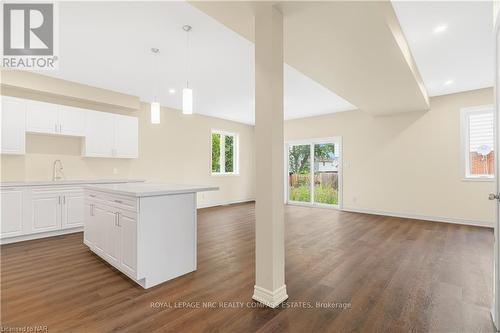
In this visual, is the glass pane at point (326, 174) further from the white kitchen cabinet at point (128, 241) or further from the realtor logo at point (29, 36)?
the realtor logo at point (29, 36)

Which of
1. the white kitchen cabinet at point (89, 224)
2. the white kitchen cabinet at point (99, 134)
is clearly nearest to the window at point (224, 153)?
the white kitchen cabinet at point (99, 134)

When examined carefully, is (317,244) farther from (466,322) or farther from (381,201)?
(381,201)

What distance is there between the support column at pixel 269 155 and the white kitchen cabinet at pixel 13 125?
4271 mm

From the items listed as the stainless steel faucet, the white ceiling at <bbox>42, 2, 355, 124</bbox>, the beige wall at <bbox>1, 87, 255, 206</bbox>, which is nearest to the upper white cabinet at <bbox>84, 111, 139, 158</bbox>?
the beige wall at <bbox>1, 87, 255, 206</bbox>

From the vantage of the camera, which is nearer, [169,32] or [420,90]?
[169,32]

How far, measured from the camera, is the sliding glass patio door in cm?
695

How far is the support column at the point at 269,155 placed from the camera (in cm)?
205

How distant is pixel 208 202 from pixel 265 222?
530cm

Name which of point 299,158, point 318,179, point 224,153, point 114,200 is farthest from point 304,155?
point 114,200

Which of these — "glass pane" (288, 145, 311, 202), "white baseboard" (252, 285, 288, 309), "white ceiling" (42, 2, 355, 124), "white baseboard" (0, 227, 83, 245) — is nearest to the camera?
"white baseboard" (252, 285, 288, 309)

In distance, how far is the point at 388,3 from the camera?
212 cm

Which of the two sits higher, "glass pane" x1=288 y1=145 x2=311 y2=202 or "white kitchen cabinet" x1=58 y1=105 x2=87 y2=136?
"white kitchen cabinet" x1=58 y1=105 x2=87 y2=136

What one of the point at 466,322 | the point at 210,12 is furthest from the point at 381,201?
the point at 210,12

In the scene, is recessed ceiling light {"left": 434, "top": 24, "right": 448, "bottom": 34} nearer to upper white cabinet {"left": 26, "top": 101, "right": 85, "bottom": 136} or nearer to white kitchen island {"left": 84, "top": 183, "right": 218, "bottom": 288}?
white kitchen island {"left": 84, "top": 183, "right": 218, "bottom": 288}
